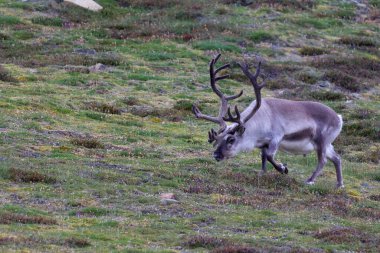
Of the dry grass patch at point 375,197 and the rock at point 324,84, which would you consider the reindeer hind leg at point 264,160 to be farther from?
the rock at point 324,84

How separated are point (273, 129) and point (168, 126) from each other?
19.8 ft

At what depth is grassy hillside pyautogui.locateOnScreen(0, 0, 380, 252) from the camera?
49.0ft

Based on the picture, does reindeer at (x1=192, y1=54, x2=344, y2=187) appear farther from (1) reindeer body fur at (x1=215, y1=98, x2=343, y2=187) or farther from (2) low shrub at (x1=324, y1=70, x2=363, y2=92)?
(2) low shrub at (x1=324, y1=70, x2=363, y2=92)

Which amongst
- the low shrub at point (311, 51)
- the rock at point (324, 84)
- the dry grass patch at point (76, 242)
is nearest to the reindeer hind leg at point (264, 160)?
the dry grass patch at point (76, 242)

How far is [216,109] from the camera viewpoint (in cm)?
2839

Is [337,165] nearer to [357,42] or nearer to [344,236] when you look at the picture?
[344,236]

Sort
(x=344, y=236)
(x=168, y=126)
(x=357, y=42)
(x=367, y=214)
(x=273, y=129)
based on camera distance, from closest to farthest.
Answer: (x=344, y=236), (x=367, y=214), (x=273, y=129), (x=168, y=126), (x=357, y=42)

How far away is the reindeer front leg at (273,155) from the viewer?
19.9 meters

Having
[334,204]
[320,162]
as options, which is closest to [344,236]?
[334,204]

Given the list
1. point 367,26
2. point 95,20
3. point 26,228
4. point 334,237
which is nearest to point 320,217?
point 334,237

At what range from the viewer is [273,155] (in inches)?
786

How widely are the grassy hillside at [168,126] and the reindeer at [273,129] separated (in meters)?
0.55

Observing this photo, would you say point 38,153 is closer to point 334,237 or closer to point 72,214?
point 72,214

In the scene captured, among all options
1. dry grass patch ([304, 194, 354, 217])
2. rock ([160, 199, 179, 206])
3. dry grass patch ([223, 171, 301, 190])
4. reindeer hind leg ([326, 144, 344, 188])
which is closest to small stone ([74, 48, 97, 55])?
reindeer hind leg ([326, 144, 344, 188])
